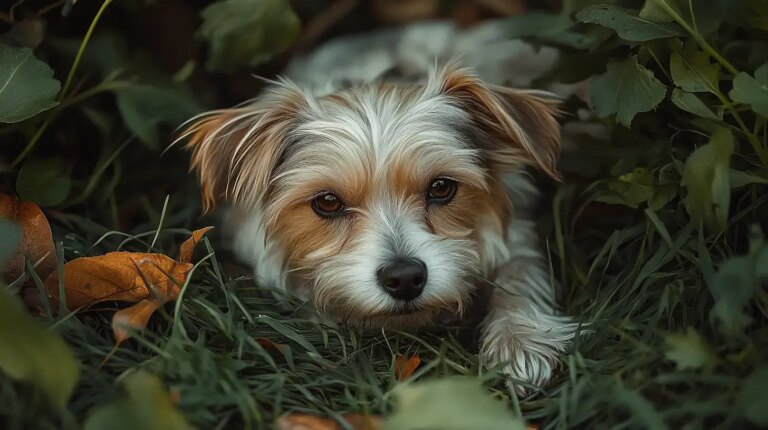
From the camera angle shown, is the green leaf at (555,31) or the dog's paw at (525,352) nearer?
the dog's paw at (525,352)

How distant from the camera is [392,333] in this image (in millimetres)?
2855

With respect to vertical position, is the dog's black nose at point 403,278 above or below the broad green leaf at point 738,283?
below

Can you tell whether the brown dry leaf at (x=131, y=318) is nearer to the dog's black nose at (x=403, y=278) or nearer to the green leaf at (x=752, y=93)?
the dog's black nose at (x=403, y=278)

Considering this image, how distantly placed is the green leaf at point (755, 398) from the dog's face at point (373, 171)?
3.46 feet

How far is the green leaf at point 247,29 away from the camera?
126 inches

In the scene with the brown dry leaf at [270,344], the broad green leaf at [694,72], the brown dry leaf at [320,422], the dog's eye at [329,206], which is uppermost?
the broad green leaf at [694,72]

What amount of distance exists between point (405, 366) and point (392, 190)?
25.6 inches

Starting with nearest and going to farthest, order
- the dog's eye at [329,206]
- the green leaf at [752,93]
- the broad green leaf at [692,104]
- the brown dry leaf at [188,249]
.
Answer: the green leaf at [752,93], the broad green leaf at [692,104], the brown dry leaf at [188,249], the dog's eye at [329,206]

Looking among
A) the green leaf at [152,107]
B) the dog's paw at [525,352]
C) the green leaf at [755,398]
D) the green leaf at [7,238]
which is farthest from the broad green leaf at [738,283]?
the green leaf at [152,107]

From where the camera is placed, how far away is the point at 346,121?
2.99m

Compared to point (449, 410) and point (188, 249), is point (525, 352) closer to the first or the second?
point (449, 410)

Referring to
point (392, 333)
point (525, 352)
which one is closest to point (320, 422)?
point (392, 333)

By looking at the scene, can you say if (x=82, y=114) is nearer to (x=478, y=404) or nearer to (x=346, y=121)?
(x=346, y=121)

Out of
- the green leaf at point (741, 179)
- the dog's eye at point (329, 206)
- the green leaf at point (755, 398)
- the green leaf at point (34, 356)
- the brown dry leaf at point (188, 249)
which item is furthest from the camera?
the dog's eye at point (329, 206)
